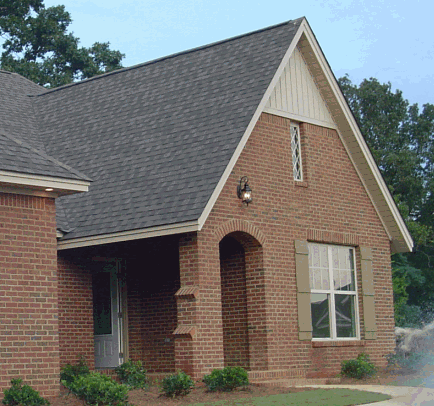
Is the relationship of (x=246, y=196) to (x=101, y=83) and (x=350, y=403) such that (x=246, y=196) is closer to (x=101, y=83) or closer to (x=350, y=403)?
(x=350, y=403)

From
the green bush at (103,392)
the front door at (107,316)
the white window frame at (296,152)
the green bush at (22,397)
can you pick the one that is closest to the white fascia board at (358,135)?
the white window frame at (296,152)

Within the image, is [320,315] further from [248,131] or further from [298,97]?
[298,97]

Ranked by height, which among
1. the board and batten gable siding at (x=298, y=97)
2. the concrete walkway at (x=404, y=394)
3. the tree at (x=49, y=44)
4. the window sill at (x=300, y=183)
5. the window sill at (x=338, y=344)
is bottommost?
the concrete walkway at (x=404, y=394)

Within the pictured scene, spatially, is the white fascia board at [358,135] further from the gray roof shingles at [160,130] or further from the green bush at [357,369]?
the green bush at [357,369]

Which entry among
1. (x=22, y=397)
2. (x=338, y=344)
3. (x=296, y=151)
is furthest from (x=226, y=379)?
(x=296, y=151)

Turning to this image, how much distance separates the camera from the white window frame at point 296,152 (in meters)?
17.2

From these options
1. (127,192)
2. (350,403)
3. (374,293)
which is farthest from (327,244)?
(350,403)

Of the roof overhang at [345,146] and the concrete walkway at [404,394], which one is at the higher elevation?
the roof overhang at [345,146]

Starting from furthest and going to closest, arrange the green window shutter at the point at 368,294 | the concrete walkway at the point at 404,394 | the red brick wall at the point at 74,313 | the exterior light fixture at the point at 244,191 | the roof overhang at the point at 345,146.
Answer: the green window shutter at the point at 368,294
the red brick wall at the point at 74,313
the exterior light fixture at the point at 244,191
the roof overhang at the point at 345,146
the concrete walkway at the point at 404,394

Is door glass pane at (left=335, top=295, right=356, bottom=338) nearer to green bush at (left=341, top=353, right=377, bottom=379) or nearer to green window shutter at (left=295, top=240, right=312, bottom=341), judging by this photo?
green bush at (left=341, top=353, right=377, bottom=379)

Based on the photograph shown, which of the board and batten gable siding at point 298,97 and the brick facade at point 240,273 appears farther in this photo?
the board and batten gable siding at point 298,97

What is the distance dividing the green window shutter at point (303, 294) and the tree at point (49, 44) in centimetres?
2300

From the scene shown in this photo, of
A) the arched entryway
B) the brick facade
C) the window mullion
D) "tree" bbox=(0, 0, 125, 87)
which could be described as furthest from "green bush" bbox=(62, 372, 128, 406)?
"tree" bbox=(0, 0, 125, 87)

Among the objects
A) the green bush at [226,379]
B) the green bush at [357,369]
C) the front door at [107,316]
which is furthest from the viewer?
the front door at [107,316]
